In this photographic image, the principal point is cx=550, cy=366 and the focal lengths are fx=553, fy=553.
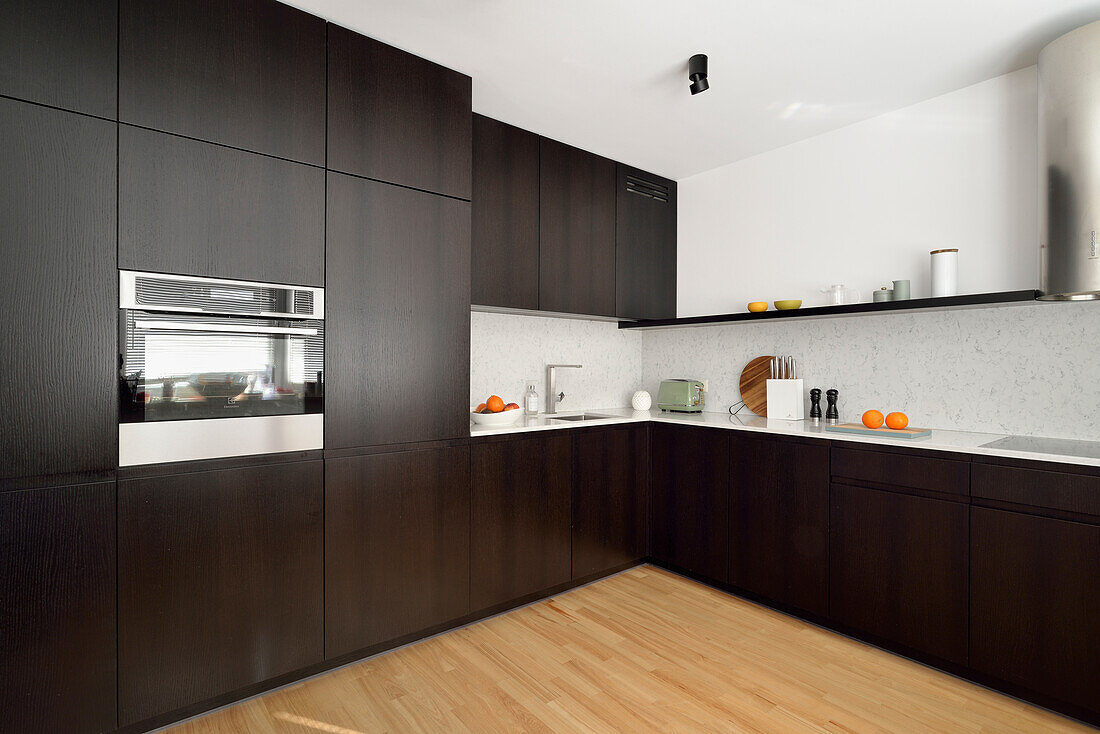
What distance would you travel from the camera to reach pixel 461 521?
8.56ft

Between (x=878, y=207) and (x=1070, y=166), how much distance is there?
100cm

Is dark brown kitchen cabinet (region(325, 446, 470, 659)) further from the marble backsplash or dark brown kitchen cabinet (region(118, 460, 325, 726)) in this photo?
the marble backsplash

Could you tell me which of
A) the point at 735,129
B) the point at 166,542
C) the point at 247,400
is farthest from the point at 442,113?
the point at 166,542

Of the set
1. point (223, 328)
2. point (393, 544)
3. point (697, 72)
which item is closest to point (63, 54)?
point (223, 328)

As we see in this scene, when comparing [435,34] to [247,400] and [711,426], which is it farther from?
[711,426]

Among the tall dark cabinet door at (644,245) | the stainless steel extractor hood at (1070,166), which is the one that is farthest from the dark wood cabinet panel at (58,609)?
the stainless steel extractor hood at (1070,166)

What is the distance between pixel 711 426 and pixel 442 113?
217cm

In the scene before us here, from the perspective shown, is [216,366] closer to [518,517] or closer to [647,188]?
[518,517]

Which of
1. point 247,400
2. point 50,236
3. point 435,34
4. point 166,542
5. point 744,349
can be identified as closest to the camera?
point 50,236

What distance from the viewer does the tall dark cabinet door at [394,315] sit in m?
2.24

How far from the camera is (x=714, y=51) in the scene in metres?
2.40

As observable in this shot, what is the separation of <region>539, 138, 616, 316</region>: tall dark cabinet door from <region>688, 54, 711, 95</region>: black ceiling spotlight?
3.53 feet

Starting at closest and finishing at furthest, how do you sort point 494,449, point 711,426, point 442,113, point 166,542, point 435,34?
1. point 166,542
2. point 435,34
3. point 442,113
4. point 494,449
5. point 711,426

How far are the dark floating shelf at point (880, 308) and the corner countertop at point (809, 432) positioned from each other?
604 millimetres
